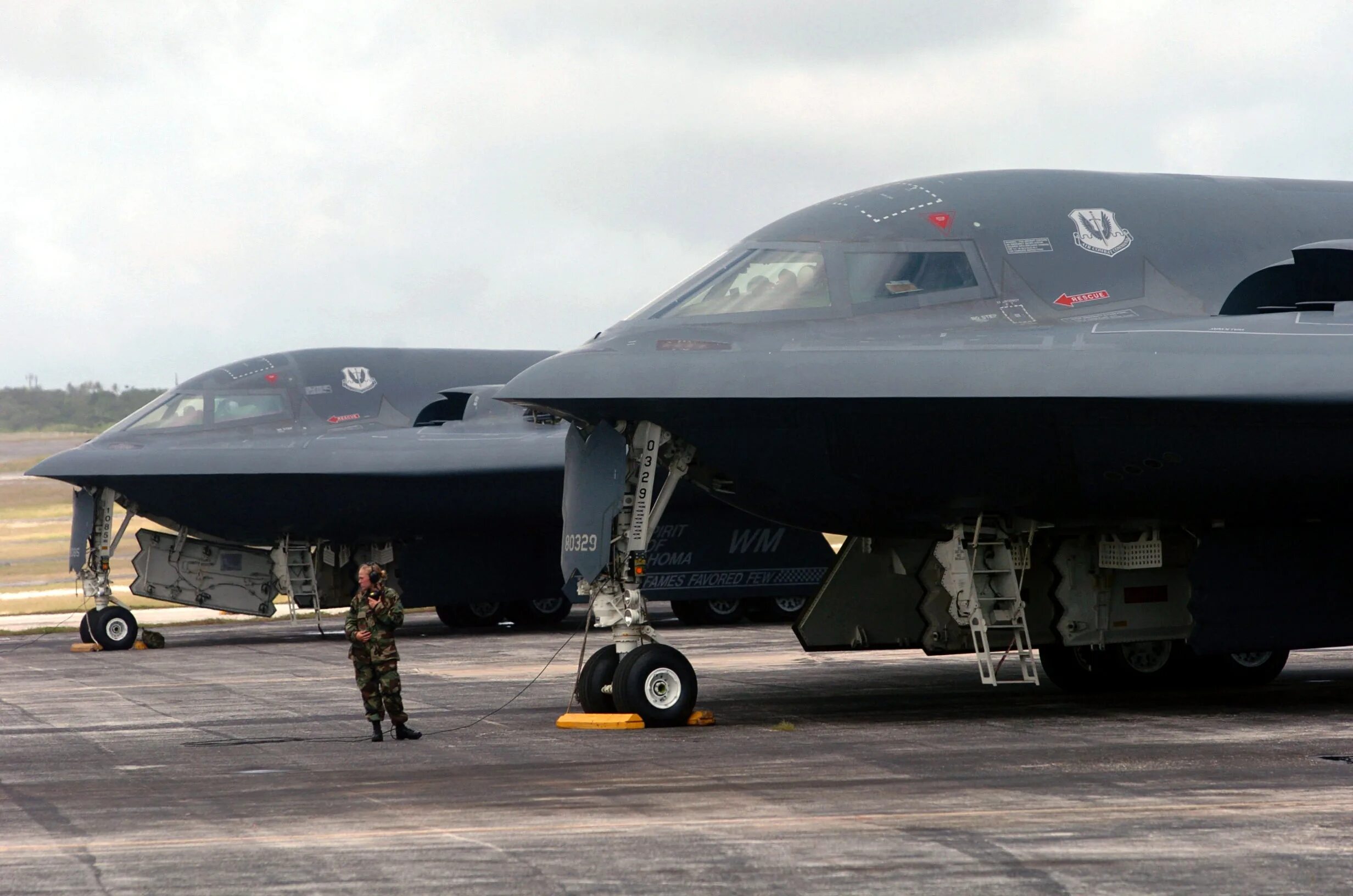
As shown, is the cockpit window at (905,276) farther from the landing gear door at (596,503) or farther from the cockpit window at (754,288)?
the landing gear door at (596,503)

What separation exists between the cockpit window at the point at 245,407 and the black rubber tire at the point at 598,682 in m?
12.8

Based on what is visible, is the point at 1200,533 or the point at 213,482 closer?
the point at 1200,533

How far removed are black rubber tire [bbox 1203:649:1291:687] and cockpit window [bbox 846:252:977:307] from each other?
4871 millimetres

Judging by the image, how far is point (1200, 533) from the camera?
13.5 metres

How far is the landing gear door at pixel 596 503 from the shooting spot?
1264cm

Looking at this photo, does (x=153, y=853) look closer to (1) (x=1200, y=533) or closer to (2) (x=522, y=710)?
(2) (x=522, y=710)

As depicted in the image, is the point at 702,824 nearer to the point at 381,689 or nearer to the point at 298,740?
the point at 381,689

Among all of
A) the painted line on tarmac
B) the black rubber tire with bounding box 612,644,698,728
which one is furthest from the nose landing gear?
the painted line on tarmac

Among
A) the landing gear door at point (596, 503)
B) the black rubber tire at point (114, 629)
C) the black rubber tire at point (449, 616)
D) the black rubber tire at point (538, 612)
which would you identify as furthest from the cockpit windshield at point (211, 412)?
the landing gear door at point (596, 503)

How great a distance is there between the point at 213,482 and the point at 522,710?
10731mm

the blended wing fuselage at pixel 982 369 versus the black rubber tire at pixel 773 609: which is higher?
the blended wing fuselage at pixel 982 369

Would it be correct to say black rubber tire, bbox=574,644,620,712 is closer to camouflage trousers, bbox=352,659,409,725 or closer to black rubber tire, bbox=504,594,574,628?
camouflage trousers, bbox=352,659,409,725

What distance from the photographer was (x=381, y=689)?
41.5 feet

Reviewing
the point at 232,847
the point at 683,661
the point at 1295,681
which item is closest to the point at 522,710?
the point at 683,661
